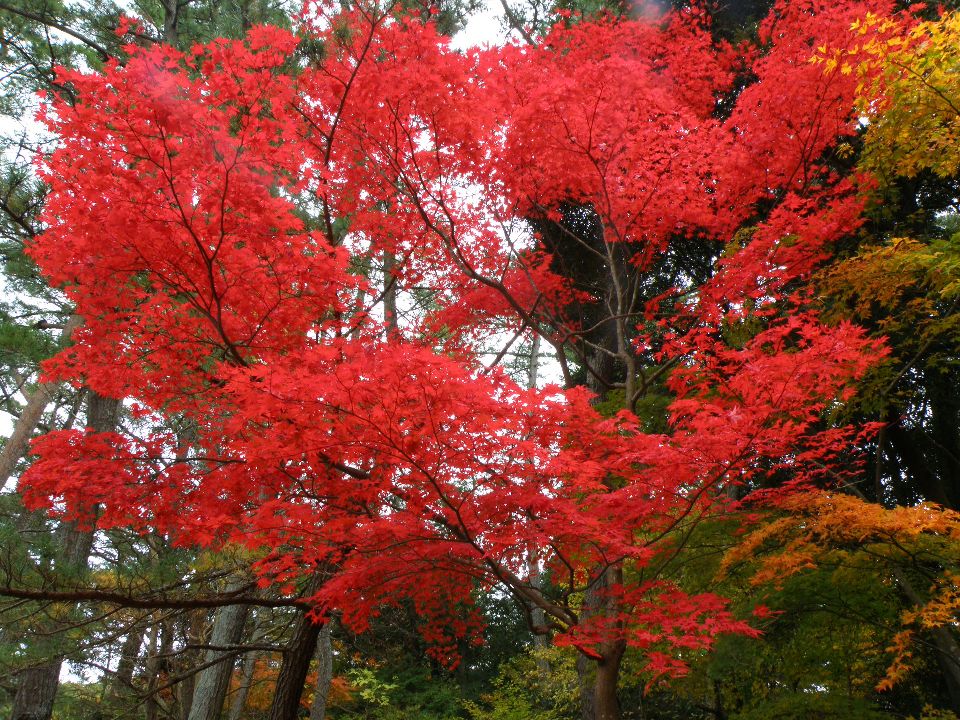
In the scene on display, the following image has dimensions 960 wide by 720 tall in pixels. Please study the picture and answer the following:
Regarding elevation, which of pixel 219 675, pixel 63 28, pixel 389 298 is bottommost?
pixel 219 675

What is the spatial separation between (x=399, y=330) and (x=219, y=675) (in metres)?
4.51

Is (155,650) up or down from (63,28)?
down

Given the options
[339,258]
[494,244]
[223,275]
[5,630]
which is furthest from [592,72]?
A: [5,630]

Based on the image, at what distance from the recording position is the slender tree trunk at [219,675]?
286 inches

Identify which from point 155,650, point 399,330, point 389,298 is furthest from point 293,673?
point 389,298

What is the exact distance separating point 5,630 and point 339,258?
404cm

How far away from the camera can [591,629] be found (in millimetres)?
4289

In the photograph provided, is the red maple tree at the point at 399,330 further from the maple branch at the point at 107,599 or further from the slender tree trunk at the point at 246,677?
the slender tree trunk at the point at 246,677

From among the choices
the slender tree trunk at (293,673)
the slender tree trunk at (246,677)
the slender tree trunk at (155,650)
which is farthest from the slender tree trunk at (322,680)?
the slender tree trunk at (293,673)

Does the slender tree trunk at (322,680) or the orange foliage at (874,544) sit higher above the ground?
the orange foliage at (874,544)

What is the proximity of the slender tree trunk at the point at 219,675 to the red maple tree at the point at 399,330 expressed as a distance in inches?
115

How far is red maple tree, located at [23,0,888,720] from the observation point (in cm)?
391

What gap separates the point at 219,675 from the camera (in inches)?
291

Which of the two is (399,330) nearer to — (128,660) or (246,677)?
(128,660)
